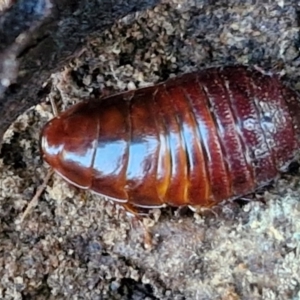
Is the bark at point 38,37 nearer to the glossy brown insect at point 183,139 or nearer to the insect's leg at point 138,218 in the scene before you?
the glossy brown insect at point 183,139

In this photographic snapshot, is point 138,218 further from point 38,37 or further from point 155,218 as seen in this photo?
point 38,37

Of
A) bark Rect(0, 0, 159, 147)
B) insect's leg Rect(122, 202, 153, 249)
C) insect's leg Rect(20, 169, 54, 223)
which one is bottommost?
insect's leg Rect(122, 202, 153, 249)

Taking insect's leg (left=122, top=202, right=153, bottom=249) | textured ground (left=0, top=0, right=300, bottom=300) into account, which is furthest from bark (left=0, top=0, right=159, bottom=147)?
insect's leg (left=122, top=202, right=153, bottom=249)

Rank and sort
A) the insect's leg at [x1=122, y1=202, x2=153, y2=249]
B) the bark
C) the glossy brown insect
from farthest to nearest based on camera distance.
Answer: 1. the insect's leg at [x1=122, y1=202, x2=153, y2=249]
2. the glossy brown insect
3. the bark

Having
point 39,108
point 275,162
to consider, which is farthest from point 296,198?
point 39,108

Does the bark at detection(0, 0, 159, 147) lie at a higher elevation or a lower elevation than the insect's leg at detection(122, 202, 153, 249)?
higher

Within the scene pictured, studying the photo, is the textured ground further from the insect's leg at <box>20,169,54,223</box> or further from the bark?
the bark

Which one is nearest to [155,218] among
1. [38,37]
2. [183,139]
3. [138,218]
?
[138,218]

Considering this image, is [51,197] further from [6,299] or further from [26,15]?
[26,15]

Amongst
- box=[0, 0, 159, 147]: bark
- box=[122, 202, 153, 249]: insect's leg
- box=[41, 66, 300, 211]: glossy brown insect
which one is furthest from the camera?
box=[122, 202, 153, 249]: insect's leg
